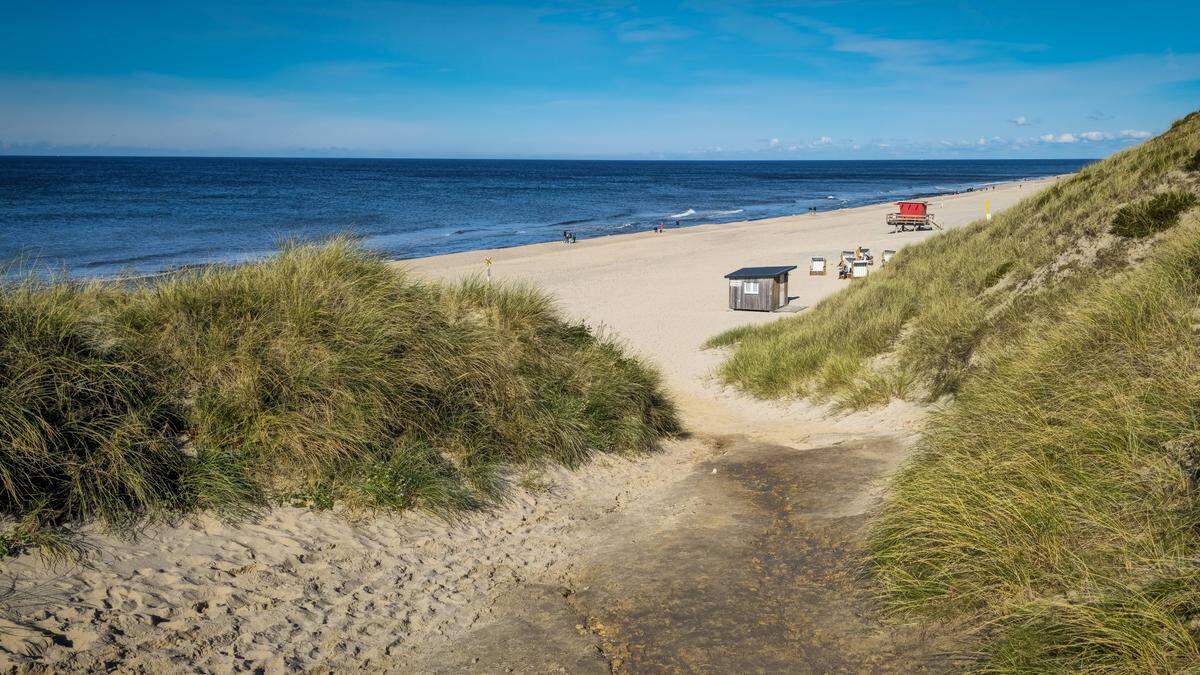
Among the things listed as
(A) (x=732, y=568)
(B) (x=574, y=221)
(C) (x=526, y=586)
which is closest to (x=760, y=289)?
(A) (x=732, y=568)

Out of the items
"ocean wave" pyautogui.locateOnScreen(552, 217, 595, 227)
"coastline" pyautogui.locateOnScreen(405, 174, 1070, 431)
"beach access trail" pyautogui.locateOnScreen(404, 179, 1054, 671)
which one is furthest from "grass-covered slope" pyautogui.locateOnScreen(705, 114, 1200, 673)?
"ocean wave" pyautogui.locateOnScreen(552, 217, 595, 227)

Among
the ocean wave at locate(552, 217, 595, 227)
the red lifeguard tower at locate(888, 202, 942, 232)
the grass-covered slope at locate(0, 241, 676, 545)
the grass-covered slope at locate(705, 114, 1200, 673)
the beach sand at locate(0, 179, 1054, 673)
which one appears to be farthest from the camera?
the ocean wave at locate(552, 217, 595, 227)

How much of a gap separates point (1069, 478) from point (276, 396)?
5869 millimetres

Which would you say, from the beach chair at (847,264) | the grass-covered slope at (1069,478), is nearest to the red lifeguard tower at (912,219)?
the beach chair at (847,264)

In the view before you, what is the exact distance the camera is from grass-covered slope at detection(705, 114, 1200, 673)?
3.67m

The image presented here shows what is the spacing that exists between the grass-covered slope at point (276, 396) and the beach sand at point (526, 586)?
1.10ft

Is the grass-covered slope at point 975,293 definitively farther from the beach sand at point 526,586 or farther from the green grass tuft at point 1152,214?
the beach sand at point 526,586

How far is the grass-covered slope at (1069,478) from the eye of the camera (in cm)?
367

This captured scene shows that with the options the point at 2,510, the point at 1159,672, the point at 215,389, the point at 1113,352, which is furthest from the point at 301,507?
the point at 1113,352

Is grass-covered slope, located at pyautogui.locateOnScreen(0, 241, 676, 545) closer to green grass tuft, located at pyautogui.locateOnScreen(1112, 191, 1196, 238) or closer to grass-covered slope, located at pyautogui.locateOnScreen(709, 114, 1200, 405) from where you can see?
grass-covered slope, located at pyautogui.locateOnScreen(709, 114, 1200, 405)

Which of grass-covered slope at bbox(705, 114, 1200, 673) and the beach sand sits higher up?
grass-covered slope at bbox(705, 114, 1200, 673)

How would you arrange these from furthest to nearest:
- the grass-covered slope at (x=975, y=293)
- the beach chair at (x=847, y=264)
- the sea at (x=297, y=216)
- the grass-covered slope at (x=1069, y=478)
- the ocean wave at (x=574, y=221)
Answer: the ocean wave at (x=574, y=221)
the sea at (x=297, y=216)
the beach chair at (x=847, y=264)
the grass-covered slope at (x=975, y=293)
the grass-covered slope at (x=1069, y=478)

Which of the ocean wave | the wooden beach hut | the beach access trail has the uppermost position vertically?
the ocean wave

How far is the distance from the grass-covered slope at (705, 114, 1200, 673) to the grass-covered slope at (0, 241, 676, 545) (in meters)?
3.69
